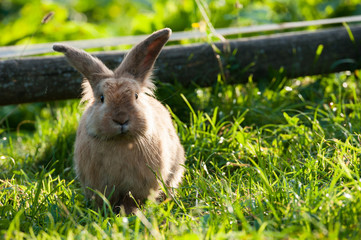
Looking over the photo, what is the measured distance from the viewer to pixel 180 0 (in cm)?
654

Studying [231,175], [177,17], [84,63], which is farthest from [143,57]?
[177,17]

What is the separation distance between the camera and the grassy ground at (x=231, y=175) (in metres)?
2.38

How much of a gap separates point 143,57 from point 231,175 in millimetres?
1082

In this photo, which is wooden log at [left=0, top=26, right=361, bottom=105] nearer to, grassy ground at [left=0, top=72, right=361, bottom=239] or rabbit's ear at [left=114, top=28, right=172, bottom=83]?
grassy ground at [left=0, top=72, right=361, bottom=239]

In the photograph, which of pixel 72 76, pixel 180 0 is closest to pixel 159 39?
pixel 72 76

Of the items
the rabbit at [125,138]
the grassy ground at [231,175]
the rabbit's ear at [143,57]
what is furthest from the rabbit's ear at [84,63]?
the grassy ground at [231,175]

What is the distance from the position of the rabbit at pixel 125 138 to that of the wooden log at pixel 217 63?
1016mm

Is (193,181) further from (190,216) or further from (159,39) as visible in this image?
(159,39)

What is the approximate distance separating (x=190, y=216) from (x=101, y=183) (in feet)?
2.70

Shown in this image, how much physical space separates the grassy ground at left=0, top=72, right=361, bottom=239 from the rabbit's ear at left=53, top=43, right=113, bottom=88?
0.66 metres

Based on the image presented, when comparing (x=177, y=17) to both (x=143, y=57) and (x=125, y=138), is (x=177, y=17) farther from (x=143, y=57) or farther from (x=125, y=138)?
(x=125, y=138)

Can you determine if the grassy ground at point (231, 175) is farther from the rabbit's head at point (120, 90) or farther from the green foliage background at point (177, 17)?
the green foliage background at point (177, 17)

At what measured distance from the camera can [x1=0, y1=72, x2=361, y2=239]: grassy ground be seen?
2.38 meters

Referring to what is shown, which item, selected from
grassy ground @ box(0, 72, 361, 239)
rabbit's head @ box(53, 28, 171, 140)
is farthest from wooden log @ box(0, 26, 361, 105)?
rabbit's head @ box(53, 28, 171, 140)
